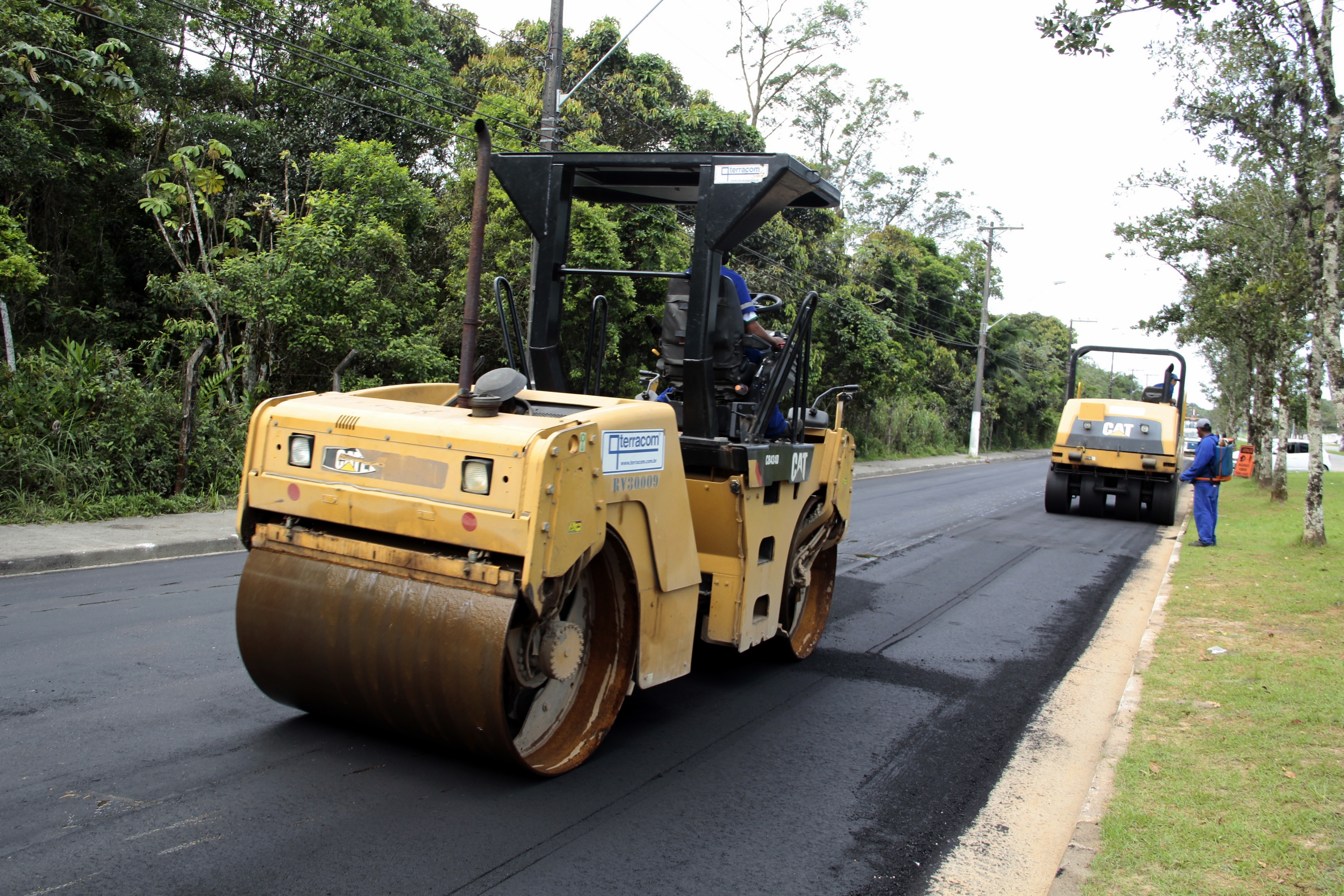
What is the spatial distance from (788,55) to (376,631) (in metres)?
37.2

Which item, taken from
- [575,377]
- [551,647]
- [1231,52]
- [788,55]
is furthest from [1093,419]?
[788,55]

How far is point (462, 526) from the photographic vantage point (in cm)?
382

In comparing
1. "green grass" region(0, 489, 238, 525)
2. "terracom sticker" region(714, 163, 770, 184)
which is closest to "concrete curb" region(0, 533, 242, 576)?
"green grass" region(0, 489, 238, 525)

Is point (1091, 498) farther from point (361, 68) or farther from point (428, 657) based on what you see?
→ point (428, 657)

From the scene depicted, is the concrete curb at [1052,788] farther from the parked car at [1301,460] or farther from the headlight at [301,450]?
the parked car at [1301,460]

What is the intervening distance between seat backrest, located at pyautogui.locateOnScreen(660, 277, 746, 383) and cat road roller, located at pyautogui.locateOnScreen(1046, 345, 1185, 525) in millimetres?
13012

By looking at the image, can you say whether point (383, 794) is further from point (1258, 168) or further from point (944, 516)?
point (1258, 168)

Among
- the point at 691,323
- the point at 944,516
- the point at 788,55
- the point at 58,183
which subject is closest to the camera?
the point at 691,323

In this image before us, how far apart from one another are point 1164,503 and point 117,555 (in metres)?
15.5

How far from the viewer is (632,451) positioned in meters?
4.22

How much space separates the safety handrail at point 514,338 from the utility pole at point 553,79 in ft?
28.6

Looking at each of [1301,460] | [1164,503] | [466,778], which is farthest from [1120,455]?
[1301,460]

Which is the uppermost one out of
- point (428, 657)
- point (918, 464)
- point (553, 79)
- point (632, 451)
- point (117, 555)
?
point (553, 79)

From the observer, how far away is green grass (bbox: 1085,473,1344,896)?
3787 mm
